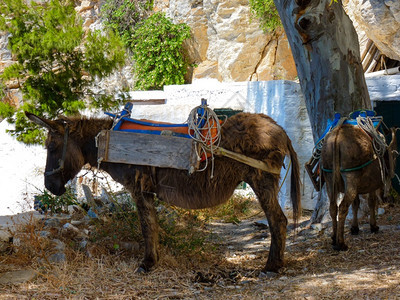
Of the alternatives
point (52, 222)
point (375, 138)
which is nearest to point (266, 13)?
point (375, 138)

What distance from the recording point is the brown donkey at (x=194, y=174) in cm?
484

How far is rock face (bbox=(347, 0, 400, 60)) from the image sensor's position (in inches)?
414

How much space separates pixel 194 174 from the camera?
16.1ft

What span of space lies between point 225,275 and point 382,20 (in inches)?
327

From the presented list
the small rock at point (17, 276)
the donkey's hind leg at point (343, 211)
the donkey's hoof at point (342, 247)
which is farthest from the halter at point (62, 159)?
the donkey's hoof at point (342, 247)

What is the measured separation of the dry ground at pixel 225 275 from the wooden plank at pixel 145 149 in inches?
45.7

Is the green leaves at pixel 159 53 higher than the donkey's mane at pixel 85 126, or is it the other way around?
the green leaves at pixel 159 53

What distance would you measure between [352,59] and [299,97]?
2203 millimetres

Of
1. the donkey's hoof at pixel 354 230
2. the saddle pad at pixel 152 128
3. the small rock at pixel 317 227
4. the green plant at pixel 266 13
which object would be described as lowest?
the small rock at pixel 317 227

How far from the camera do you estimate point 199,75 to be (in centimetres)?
1672

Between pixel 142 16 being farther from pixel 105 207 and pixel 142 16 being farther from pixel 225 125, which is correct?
pixel 225 125

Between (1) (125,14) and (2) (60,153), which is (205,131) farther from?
(1) (125,14)

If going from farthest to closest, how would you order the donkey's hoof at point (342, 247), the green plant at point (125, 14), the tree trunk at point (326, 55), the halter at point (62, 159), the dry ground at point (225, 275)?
the green plant at point (125, 14) < the tree trunk at point (326, 55) < the donkey's hoof at point (342, 247) < the halter at point (62, 159) < the dry ground at point (225, 275)

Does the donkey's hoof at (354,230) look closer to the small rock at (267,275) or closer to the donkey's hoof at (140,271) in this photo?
the small rock at (267,275)
